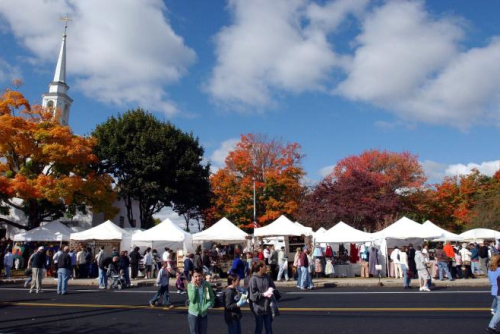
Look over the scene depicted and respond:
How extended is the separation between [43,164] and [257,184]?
18.8 meters

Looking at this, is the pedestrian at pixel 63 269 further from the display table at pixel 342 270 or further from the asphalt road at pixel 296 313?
the display table at pixel 342 270

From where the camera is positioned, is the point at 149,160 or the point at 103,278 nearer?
the point at 103,278

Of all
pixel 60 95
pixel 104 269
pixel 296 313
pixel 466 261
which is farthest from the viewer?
pixel 60 95

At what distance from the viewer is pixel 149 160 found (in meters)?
35.0

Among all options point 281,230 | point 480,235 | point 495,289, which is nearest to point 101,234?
point 281,230

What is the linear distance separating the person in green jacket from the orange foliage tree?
21.7m

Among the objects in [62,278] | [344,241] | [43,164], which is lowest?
[62,278]

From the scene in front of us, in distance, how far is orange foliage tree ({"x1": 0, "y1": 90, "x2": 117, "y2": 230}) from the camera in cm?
2603

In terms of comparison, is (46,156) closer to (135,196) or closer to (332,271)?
(135,196)

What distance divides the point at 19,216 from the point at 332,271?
28.0 m

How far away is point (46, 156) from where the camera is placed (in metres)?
27.6

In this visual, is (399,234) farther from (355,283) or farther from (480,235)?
(480,235)

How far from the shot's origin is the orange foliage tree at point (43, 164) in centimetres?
2603

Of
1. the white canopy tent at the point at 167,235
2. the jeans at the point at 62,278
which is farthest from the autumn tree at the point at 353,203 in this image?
the jeans at the point at 62,278
